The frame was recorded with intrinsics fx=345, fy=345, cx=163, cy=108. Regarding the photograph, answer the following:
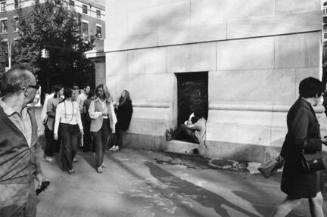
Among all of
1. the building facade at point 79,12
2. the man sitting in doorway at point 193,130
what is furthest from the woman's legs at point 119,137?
the building facade at point 79,12

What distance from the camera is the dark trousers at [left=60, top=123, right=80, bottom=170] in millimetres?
→ 7066

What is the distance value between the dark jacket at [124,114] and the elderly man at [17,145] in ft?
22.6

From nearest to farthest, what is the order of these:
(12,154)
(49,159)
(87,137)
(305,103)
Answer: (12,154) < (305,103) < (49,159) < (87,137)

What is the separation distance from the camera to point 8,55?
112ft

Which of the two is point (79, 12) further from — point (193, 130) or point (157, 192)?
point (157, 192)

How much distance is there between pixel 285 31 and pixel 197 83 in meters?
2.57

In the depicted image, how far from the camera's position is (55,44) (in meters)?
29.0

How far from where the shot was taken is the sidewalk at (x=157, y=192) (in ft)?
15.8

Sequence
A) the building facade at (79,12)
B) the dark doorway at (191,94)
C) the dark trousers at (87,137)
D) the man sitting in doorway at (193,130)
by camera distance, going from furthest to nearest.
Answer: the building facade at (79,12) < the dark trousers at (87,137) < the dark doorway at (191,94) < the man sitting in doorway at (193,130)

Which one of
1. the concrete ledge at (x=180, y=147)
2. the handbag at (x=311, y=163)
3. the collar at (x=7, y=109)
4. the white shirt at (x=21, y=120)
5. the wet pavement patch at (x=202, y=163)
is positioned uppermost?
the collar at (x=7, y=109)

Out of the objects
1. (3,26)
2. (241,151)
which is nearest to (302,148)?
(241,151)

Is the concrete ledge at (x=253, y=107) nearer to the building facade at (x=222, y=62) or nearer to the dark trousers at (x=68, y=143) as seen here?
the building facade at (x=222, y=62)

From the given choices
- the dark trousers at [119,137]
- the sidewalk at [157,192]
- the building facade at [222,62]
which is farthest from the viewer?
the dark trousers at [119,137]

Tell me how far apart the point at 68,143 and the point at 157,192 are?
242 cm
